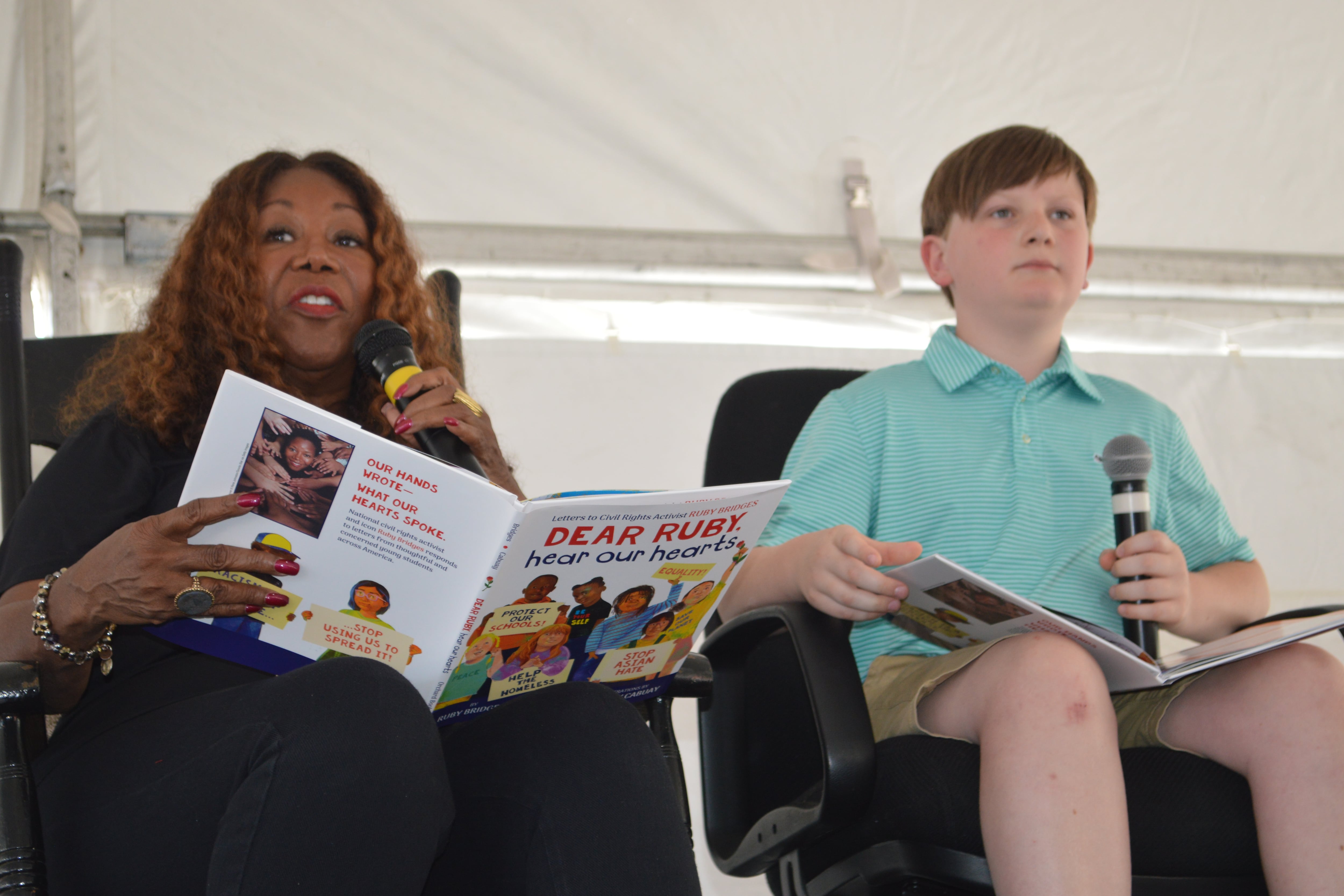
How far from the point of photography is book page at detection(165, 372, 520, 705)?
790 mm

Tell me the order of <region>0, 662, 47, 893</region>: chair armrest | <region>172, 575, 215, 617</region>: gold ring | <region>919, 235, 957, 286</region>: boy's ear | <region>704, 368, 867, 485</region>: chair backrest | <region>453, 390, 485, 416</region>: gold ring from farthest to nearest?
1. <region>919, 235, 957, 286</region>: boy's ear
2. <region>704, 368, 867, 485</region>: chair backrest
3. <region>453, 390, 485, 416</region>: gold ring
4. <region>172, 575, 215, 617</region>: gold ring
5. <region>0, 662, 47, 893</region>: chair armrest

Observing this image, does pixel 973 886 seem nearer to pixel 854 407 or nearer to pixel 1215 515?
pixel 854 407

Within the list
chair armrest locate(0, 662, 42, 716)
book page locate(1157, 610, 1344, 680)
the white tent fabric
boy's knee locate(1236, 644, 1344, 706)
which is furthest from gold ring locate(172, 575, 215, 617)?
the white tent fabric

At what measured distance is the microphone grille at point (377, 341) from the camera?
3.62 feet

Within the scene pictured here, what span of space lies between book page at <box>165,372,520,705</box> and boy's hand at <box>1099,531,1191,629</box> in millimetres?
631

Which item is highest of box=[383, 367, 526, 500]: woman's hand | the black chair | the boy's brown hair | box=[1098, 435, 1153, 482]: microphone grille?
the boy's brown hair

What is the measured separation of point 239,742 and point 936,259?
42.9 inches

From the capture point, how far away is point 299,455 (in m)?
0.81

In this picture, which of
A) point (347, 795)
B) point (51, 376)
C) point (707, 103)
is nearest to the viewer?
point (347, 795)

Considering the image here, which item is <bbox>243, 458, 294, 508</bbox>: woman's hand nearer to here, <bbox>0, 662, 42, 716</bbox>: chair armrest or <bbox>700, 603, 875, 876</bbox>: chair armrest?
<bbox>0, 662, 42, 716</bbox>: chair armrest

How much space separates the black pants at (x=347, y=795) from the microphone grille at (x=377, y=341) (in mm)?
332

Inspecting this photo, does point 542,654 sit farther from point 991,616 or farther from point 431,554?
point 991,616

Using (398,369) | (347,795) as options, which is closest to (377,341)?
(398,369)

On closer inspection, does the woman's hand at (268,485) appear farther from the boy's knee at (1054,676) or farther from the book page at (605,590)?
the boy's knee at (1054,676)
